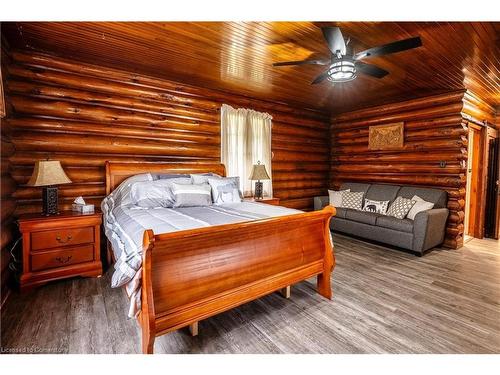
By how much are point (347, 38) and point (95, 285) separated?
3655 millimetres

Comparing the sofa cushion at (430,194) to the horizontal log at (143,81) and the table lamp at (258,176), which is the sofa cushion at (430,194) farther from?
the horizontal log at (143,81)

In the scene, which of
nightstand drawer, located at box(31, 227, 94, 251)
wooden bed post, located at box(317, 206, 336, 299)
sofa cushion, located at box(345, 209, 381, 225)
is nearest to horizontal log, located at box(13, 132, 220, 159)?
nightstand drawer, located at box(31, 227, 94, 251)

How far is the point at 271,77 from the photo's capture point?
150 inches

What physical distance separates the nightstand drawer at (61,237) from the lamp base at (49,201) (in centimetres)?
25

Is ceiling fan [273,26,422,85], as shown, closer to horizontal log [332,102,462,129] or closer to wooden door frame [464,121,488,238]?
horizontal log [332,102,462,129]

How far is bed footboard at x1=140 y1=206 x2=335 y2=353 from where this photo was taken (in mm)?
1661

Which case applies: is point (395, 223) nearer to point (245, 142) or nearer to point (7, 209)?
point (245, 142)

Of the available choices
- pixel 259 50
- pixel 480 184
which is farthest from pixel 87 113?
pixel 480 184

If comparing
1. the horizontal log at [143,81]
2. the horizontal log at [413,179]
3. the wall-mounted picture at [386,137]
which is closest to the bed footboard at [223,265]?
the horizontal log at [143,81]

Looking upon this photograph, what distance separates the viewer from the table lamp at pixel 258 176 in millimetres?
4480

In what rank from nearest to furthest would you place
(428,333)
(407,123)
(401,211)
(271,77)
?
(428,333) → (271,77) → (401,211) → (407,123)

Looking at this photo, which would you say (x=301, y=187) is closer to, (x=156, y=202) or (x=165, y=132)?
(x=165, y=132)

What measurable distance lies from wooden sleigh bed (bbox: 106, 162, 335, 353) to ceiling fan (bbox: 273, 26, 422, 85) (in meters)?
1.42

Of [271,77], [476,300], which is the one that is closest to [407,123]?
[271,77]
